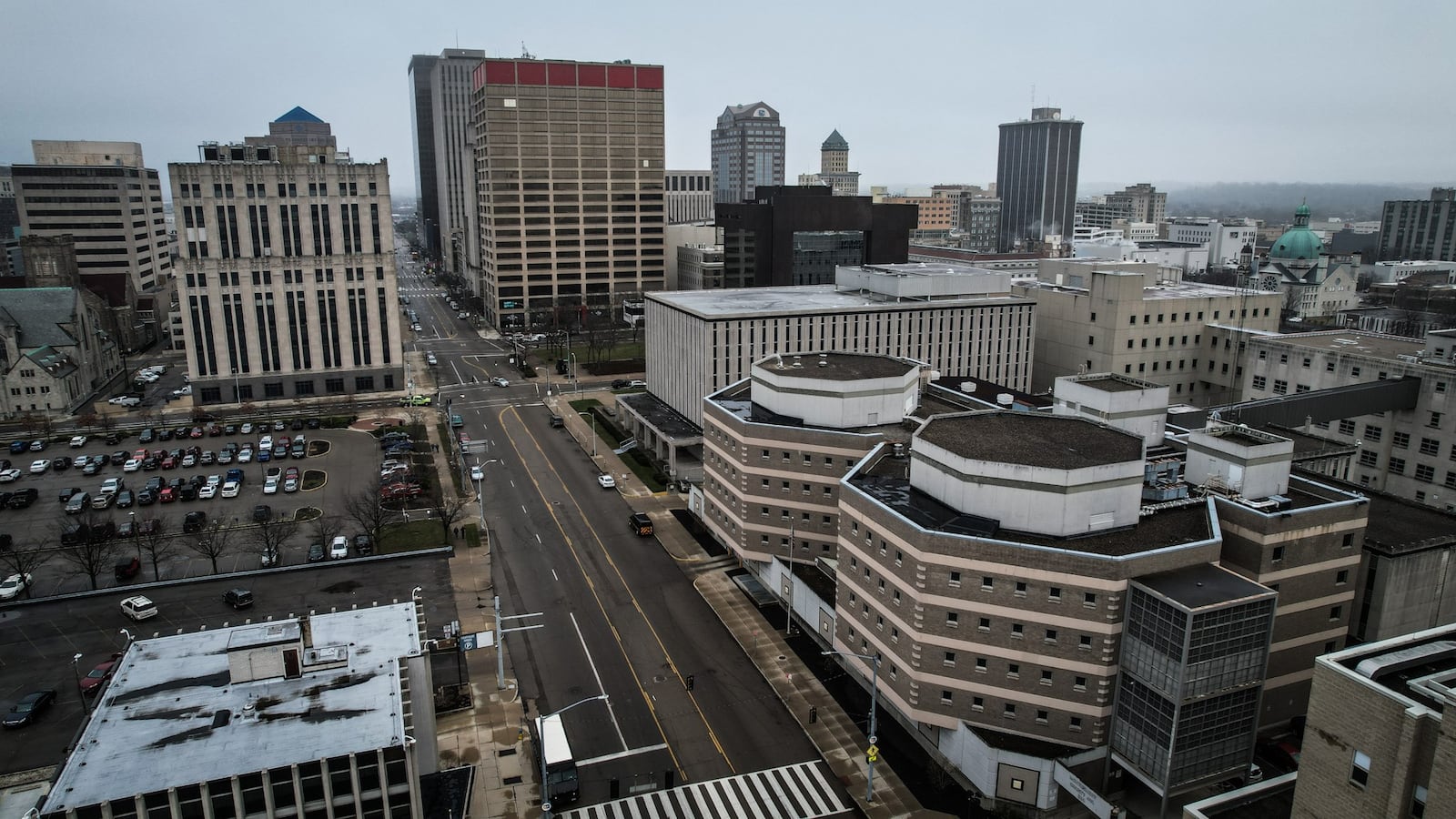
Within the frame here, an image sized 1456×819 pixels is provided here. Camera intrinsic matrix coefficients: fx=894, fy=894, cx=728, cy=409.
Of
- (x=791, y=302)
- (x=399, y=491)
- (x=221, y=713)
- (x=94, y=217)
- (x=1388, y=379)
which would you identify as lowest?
(x=399, y=491)

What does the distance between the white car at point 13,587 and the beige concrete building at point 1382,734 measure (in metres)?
90.4

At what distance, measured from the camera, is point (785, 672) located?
6594 centimetres

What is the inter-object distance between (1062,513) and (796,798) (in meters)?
23.0

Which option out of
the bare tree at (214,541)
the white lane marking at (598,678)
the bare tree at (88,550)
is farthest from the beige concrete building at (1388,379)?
the bare tree at (88,550)

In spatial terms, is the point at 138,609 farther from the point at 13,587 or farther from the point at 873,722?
the point at 873,722

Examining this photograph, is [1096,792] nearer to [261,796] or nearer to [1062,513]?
[1062,513]

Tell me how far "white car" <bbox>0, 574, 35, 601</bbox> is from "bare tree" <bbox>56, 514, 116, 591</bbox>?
3957mm

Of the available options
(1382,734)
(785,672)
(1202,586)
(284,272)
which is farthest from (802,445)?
(284,272)

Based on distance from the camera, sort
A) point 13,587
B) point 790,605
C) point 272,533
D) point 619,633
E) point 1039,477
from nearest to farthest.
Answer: point 1039,477 < point 619,633 < point 790,605 < point 13,587 < point 272,533

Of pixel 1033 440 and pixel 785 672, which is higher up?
pixel 1033 440

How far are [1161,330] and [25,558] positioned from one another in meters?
128

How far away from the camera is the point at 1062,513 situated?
2057 inches

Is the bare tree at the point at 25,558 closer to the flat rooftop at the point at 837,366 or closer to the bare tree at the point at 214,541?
the bare tree at the point at 214,541

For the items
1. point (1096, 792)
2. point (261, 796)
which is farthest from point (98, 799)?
point (1096, 792)
